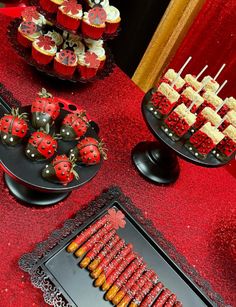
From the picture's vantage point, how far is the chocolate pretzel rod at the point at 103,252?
0.98 m

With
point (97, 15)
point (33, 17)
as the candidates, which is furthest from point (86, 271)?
point (33, 17)

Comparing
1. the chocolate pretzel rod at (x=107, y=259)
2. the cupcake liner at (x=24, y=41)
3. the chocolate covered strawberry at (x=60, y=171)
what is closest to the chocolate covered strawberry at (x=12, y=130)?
the chocolate covered strawberry at (x=60, y=171)

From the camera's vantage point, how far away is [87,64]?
1.33 metres

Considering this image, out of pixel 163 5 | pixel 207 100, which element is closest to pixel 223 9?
pixel 163 5

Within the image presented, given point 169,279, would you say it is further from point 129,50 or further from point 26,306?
point 129,50

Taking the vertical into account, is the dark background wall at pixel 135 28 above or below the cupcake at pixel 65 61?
below

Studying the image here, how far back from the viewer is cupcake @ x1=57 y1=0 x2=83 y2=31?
1.20 m

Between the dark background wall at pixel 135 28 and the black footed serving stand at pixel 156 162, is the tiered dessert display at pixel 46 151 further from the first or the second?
the dark background wall at pixel 135 28

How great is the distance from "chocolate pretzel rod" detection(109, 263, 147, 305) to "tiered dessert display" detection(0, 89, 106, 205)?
295 mm

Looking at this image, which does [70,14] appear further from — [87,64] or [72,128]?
[72,128]

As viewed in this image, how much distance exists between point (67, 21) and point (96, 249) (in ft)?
2.38

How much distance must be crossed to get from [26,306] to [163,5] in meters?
1.68

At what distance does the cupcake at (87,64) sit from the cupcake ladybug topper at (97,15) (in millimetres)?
138

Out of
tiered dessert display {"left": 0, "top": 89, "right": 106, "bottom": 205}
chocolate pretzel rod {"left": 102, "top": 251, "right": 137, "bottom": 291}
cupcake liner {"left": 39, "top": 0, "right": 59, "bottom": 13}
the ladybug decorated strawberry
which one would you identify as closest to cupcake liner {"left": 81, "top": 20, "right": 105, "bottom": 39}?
cupcake liner {"left": 39, "top": 0, "right": 59, "bottom": 13}
